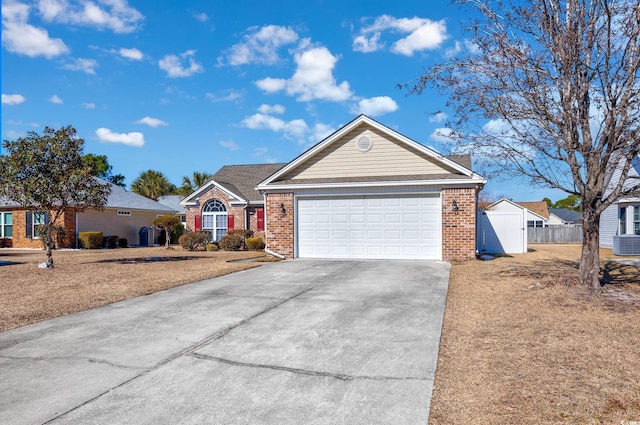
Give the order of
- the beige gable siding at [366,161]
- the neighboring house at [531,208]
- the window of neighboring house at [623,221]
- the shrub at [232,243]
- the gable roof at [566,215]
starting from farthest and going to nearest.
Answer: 1. the gable roof at [566,215]
2. the neighboring house at [531,208]
3. the shrub at [232,243]
4. the window of neighboring house at [623,221]
5. the beige gable siding at [366,161]

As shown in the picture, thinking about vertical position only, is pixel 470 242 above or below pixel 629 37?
below

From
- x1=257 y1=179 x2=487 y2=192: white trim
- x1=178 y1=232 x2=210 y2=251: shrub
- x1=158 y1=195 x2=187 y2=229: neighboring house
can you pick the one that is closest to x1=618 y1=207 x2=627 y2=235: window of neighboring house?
x1=257 y1=179 x2=487 y2=192: white trim

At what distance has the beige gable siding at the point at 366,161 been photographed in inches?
598

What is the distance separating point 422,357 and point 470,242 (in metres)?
9.81

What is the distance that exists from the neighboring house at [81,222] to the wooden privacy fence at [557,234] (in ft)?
96.3

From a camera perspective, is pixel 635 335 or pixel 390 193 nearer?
pixel 635 335

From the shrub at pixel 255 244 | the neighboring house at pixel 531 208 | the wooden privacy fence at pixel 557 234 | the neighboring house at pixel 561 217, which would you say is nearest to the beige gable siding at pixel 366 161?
the shrub at pixel 255 244

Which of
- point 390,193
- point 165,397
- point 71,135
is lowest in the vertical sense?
point 165,397

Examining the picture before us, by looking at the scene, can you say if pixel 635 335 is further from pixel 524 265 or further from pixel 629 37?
pixel 524 265

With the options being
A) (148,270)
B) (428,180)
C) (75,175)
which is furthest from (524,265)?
(75,175)

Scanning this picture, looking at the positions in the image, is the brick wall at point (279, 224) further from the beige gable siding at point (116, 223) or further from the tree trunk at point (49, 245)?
the beige gable siding at point (116, 223)

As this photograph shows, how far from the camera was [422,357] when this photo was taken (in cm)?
505

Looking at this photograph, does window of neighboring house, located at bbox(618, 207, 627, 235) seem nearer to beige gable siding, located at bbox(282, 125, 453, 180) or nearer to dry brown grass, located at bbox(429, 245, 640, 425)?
beige gable siding, located at bbox(282, 125, 453, 180)

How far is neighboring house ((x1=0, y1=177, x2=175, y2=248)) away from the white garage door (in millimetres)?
14929
